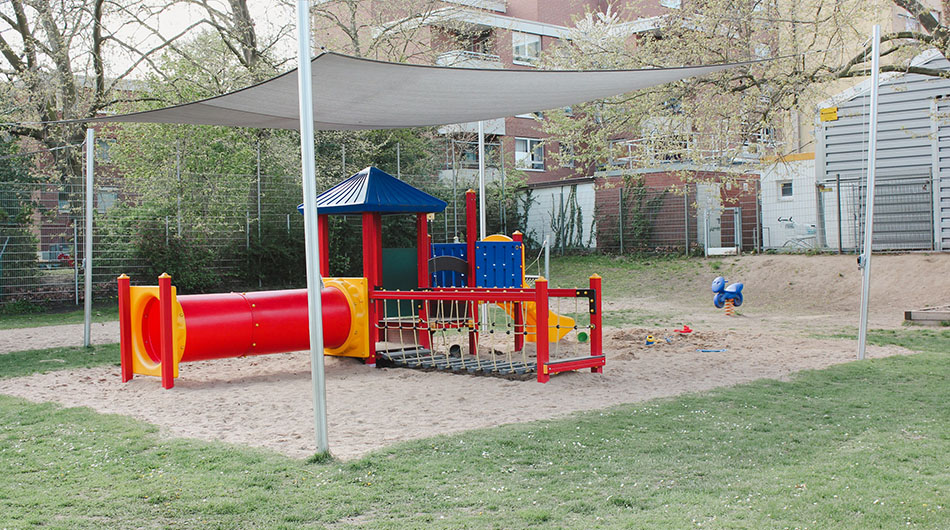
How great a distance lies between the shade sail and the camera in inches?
253

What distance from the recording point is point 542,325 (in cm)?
716

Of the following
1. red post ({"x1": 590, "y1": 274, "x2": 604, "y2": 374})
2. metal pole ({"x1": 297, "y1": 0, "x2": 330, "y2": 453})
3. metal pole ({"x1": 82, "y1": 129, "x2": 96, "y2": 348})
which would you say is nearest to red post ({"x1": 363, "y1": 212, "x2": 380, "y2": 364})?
red post ({"x1": 590, "y1": 274, "x2": 604, "y2": 374})

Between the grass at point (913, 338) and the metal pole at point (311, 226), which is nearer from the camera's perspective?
the metal pole at point (311, 226)

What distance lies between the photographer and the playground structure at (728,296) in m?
13.7

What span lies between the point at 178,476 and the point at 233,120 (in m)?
4.99

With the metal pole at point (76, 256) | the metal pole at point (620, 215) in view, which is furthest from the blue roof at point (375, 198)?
the metal pole at point (620, 215)

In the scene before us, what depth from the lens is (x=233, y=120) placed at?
837cm

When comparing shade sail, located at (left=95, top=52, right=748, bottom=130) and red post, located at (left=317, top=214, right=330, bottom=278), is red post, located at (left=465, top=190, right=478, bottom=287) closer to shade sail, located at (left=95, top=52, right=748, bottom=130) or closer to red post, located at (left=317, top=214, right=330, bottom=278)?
shade sail, located at (left=95, top=52, right=748, bottom=130)

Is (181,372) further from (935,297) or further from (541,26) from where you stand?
(541,26)

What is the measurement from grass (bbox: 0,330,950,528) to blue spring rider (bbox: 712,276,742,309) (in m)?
8.04

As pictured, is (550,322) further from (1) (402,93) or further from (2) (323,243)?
(1) (402,93)

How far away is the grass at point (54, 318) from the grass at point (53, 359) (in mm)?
3466

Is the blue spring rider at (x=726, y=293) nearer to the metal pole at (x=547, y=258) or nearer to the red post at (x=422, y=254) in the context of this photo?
the metal pole at (x=547, y=258)

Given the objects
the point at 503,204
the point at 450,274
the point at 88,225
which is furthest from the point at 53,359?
the point at 503,204
